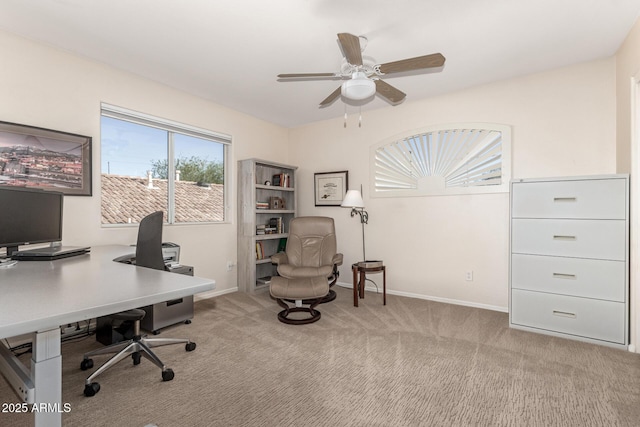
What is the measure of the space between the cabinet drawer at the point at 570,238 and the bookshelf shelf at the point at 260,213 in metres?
3.06

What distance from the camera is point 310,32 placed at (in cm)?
249

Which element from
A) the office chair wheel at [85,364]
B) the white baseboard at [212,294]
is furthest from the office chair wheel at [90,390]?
the white baseboard at [212,294]

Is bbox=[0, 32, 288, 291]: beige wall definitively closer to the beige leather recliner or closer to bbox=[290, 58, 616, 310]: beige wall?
the beige leather recliner

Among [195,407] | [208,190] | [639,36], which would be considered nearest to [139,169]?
[208,190]

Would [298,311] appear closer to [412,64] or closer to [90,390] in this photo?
[90,390]

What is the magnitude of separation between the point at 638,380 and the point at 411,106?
3.31 metres

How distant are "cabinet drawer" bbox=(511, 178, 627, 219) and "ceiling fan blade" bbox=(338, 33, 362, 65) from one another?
196 centimetres

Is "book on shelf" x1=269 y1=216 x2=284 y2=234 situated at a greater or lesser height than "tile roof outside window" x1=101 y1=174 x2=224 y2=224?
lesser

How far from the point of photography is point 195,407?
5.82 feet

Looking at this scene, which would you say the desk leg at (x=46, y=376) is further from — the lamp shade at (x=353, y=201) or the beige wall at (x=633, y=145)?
the beige wall at (x=633, y=145)

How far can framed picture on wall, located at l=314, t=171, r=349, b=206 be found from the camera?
4.64 metres

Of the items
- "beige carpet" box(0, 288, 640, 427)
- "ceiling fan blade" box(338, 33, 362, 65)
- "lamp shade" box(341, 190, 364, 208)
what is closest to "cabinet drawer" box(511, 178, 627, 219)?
"beige carpet" box(0, 288, 640, 427)

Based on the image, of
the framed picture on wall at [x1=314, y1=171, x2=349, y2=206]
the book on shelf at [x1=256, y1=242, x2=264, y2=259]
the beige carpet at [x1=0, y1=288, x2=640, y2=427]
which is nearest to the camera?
the beige carpet at [x1=0, y1=288, x2=640, y2=427]

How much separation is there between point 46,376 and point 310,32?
8.51ft
